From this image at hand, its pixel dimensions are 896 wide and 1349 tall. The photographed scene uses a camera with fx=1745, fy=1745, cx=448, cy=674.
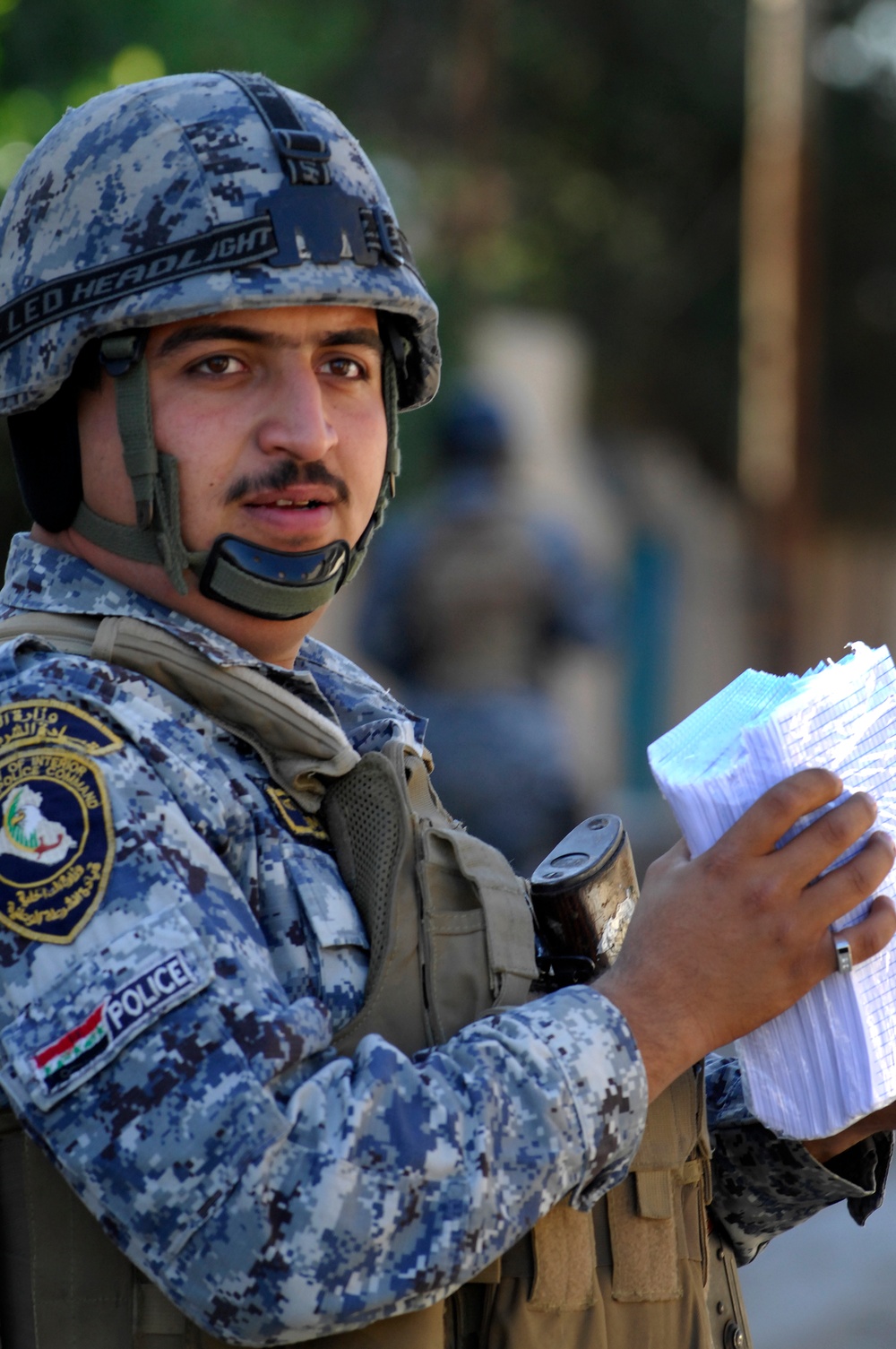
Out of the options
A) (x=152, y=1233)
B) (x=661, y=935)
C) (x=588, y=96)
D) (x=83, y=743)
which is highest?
(x=588, y=96)

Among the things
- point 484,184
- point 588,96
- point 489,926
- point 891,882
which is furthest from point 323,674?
point 588,96

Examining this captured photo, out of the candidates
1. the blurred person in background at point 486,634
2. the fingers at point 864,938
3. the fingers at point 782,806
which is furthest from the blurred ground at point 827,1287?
the fingers at point 782,806

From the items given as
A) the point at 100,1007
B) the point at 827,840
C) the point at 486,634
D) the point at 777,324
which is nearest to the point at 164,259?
the point at 100,1007

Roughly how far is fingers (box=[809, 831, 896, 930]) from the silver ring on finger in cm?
4

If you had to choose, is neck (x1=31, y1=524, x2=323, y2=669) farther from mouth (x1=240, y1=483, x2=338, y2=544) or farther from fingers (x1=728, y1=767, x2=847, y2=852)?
fingers (x1=728, y1=767, x2=847, y2=852)

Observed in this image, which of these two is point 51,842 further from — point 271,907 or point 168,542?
point 168,542

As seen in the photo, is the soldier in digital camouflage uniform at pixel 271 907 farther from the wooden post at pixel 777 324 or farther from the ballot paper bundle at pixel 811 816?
the wooden post at pixel 777 324

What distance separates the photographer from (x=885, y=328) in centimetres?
2367

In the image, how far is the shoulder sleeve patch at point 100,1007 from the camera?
5.57 feet

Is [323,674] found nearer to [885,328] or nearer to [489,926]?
[489,926]

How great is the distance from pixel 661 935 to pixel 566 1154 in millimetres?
274

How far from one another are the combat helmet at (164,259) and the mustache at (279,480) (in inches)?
2.4

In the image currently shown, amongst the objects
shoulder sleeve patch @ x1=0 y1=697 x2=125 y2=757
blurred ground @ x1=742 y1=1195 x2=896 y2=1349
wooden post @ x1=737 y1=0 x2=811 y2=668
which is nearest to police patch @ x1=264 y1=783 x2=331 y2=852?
shoulder sleeve patch @ x1=0 y1=697 x2=125 y2=757

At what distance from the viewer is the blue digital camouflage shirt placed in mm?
1683
